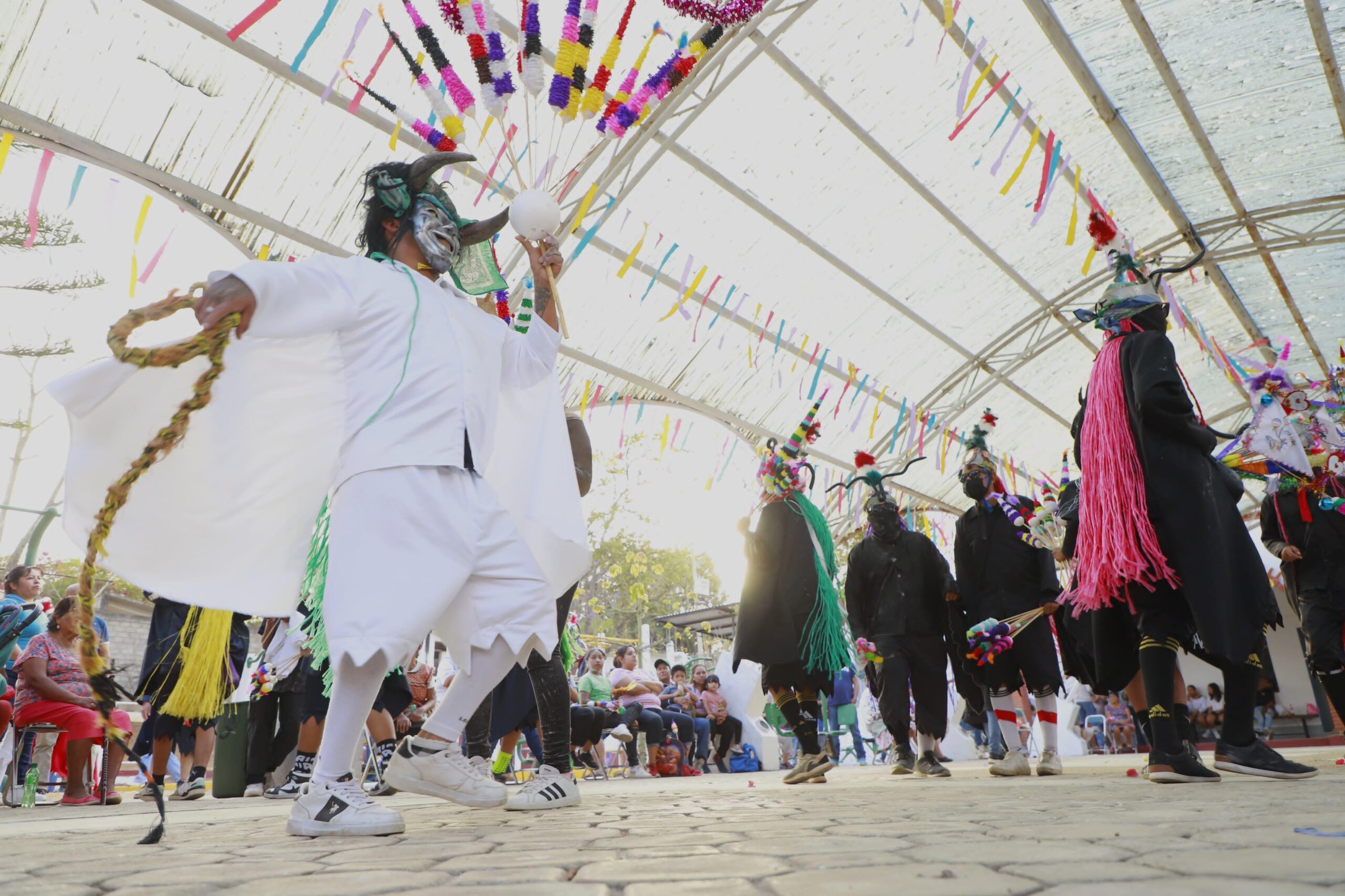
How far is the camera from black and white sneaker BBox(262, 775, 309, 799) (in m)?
4.72

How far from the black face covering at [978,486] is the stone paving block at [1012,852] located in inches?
157

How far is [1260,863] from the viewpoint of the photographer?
1.15 metres

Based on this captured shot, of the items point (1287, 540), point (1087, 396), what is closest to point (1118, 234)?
point (1087, 396)

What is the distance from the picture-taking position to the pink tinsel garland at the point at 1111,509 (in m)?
3.16

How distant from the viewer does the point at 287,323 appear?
7.56 ft

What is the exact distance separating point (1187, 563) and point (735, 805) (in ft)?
5.36

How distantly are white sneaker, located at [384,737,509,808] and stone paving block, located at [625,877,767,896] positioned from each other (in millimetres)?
1585

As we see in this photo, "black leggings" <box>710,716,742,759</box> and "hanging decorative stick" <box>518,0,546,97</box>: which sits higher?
"hanging decorative stick" <box>518,0,546,97</box>

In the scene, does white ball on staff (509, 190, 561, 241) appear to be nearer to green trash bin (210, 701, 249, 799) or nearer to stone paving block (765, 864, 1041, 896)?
stone paving block (765, 864, 1041, 896)

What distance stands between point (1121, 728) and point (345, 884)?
13.9 metres

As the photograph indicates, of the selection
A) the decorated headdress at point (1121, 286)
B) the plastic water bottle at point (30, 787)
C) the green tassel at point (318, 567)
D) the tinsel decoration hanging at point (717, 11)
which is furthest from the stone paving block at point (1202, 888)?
the plastic water bottle at point (30, 787)

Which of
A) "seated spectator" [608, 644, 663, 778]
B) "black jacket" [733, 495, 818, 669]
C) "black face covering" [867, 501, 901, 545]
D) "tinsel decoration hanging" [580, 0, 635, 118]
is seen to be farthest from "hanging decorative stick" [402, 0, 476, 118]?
"seated spectator" [608, 644, 663, 778]

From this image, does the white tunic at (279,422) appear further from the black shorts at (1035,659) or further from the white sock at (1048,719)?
the white sock at (1048,719)

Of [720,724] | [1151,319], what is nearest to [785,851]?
[1151,319]
